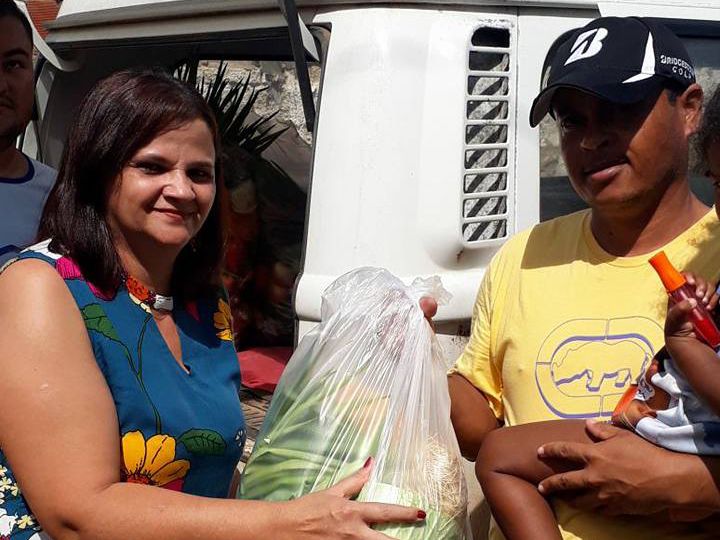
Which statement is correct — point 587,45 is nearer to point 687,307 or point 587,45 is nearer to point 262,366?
point 687,307

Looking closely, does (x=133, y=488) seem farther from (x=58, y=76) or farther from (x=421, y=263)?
(x=58, y=76)

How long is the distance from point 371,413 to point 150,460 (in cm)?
43

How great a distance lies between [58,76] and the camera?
3.92 metres

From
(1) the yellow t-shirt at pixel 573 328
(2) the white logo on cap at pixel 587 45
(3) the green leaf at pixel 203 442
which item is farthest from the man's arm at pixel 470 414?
(2) the white logo on cap at pixel 587 45

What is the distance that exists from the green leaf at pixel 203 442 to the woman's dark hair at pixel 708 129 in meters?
1.10

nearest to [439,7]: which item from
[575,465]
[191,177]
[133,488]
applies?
[191,177]

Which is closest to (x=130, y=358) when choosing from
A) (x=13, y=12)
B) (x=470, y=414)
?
(x=470, y=414)

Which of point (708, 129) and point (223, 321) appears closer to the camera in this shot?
point (708, 129)

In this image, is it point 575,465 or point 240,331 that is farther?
point 240,331

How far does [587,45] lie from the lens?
6.85 ft

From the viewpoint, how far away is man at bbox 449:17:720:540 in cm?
193

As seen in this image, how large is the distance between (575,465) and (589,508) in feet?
0.28

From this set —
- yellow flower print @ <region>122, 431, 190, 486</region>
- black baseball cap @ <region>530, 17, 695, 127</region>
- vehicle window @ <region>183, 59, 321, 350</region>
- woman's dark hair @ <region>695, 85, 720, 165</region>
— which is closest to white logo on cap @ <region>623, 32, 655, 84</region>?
black baseball cap @ <region>530, 17, 695, 127</region>

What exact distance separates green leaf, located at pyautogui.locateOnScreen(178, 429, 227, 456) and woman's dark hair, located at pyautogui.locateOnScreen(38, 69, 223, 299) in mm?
327
